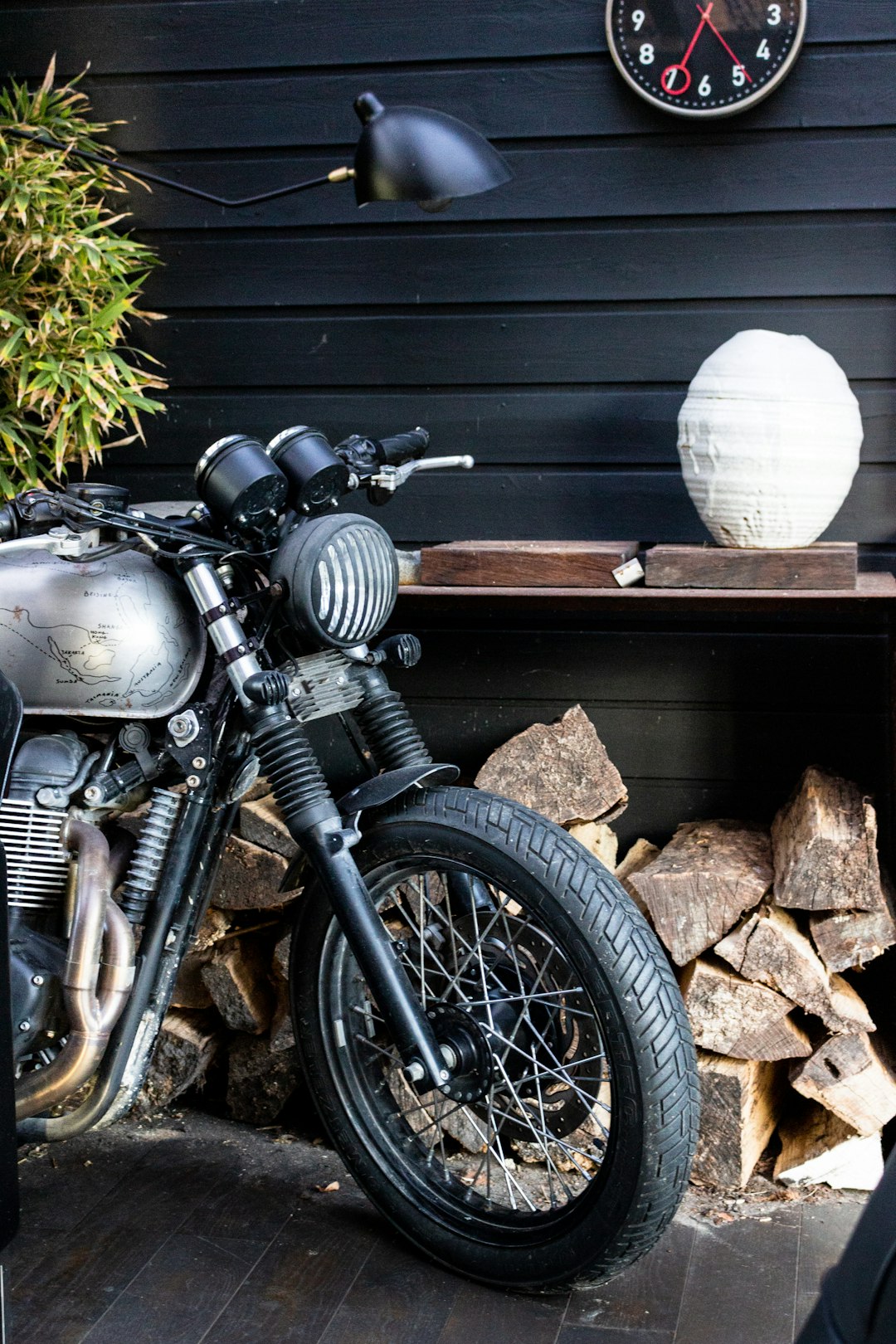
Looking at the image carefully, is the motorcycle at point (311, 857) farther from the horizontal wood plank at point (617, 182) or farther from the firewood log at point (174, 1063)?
the horizontal wood plank at point (617, 182)

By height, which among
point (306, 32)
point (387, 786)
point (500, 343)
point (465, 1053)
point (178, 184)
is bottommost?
point (465, 1053)

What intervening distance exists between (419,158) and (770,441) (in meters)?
0.71

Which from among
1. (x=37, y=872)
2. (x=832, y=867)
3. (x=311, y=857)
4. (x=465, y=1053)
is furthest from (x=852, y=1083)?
(x=37, y=872)

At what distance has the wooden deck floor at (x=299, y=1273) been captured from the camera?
1.85m

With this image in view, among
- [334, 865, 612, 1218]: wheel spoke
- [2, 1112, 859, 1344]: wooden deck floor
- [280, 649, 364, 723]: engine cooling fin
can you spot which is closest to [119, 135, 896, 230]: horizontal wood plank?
[280, 649, 364, 723]: engine cooling fin

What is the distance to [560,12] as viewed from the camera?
245 cm

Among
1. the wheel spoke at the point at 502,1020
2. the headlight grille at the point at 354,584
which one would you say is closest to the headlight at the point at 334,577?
the headlight grille at the point at 354,584

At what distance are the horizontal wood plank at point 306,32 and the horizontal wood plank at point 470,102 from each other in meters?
0.03

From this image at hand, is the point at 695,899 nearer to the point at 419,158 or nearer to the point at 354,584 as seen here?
the point at 354,584

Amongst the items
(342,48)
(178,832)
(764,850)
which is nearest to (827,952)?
(764,850)

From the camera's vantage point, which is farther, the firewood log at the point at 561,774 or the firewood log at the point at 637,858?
the firewood log at the point at 637,858

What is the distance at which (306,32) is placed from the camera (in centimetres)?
256

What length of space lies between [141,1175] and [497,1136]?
686mm

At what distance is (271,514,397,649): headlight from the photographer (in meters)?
1.76
